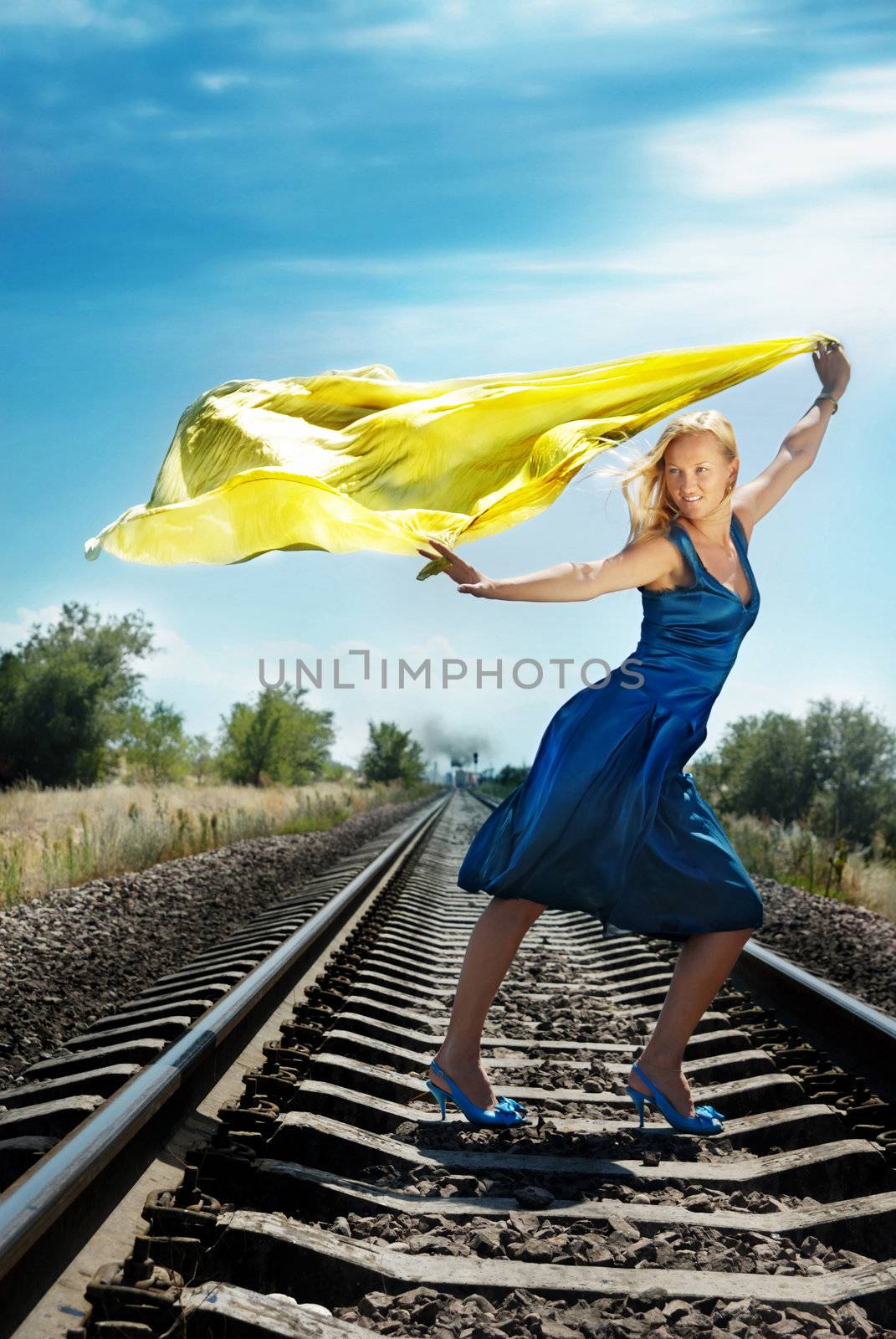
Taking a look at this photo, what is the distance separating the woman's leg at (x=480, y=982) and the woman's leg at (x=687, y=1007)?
1.51ft

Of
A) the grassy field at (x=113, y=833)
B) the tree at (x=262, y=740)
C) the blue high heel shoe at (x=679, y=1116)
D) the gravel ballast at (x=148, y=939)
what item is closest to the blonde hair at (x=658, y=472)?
the blue high heel shoe at (x=679, y=1116)

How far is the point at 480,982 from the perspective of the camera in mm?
3338

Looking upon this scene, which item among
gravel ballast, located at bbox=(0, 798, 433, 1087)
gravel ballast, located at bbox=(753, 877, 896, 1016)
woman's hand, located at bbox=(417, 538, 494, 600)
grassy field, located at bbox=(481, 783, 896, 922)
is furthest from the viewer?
grassy field, located at bbox=(481, 783, 896, 922)

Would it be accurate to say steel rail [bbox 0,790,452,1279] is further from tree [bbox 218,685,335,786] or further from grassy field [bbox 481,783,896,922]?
tree [bbox 218,685,335,786]

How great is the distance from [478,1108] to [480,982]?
0.34 metres

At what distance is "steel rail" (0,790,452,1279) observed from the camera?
2043 mm


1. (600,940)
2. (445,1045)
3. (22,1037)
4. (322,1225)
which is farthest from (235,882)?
(322,1225)

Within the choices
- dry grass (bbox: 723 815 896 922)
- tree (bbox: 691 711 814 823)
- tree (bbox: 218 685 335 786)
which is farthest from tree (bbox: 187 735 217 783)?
dry grass (bbox: 723 815 896 922)

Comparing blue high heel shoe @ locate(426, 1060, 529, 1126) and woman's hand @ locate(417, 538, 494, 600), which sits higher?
woman's hand @ locate(417, 538, 494, 600)

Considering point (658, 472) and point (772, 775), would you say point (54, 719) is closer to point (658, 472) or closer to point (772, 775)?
point (772, 775)

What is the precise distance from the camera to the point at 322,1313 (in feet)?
6.77

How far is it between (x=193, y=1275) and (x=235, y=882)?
8.20 meters

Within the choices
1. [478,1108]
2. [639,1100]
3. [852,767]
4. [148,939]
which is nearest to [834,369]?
[639,1100]

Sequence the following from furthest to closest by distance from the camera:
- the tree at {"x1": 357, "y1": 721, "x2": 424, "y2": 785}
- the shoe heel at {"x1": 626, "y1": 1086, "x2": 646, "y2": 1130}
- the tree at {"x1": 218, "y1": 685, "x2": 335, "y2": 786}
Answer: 1. the tree at {"x1": 357, "y1": 721, "x2": 424, "y2": 785}
2. the tree at {"x1": 218, "y1": 685, "x2": 335, "y2": 786}
3. the shoe heel at {"x1": 626, "y1": 1086, "x2": 646, "y2": 1130}
